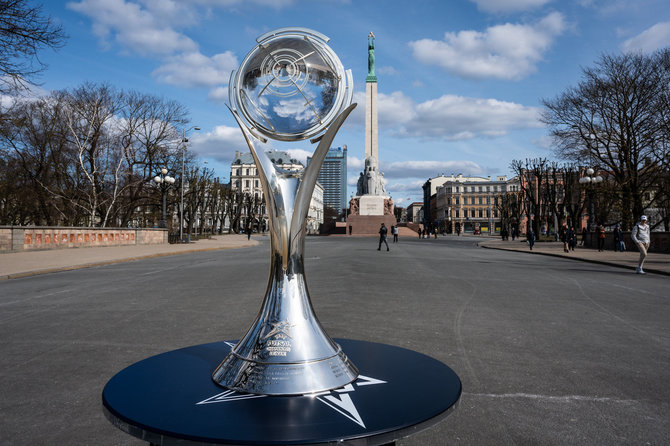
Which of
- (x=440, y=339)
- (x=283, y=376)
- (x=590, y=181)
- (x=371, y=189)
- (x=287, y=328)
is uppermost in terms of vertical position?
(x=371, y=189)

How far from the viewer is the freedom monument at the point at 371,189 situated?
59688 millimetres

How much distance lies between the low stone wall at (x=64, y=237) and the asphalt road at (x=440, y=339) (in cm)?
1122

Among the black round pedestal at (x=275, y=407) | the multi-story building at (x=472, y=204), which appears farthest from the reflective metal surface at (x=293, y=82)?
the multi-story building at (x=472, y=204)

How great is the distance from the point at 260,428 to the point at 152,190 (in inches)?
1615

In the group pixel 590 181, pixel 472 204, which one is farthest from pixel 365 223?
pixel 472 204

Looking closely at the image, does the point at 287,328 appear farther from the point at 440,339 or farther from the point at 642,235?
the point at 642,235

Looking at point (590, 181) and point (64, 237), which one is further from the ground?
point (590, 181)

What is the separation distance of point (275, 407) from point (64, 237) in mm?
26440

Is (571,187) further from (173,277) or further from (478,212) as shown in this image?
(478,212)

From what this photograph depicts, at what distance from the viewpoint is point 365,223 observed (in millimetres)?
62625

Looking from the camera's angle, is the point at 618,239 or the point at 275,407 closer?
the point at 275,407

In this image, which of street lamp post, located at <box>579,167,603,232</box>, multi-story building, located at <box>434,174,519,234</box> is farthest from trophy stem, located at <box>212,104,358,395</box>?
multi-story building, located at <box>434,174,519,234</box>

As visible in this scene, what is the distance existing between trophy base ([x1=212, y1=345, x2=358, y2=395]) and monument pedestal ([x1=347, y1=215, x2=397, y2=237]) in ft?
194

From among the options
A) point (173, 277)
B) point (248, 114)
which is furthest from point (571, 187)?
point (248, 114)
